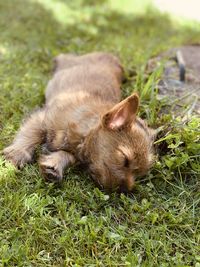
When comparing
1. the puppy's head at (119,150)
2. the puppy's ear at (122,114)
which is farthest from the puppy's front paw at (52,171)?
the puppy's ear at (122,114)

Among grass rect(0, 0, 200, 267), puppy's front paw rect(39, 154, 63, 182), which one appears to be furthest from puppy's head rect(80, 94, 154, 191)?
puppy's front paw rect(39, 154, 63, 182)

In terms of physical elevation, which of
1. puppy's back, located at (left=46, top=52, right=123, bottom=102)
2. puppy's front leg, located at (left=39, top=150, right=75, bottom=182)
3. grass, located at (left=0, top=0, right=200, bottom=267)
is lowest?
grass, located at (left=0, top=0, right=200, bottom=267)

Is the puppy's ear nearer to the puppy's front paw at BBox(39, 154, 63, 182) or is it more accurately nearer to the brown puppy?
the brown puppy

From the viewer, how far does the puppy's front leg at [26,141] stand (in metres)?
4.13

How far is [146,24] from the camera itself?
8.23m

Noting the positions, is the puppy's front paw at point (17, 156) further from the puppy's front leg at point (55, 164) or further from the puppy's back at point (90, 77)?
the puppy's back at point (90, 77)

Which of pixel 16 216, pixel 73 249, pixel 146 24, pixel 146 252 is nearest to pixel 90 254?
pixel 73 249

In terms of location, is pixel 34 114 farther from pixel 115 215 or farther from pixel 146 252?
pixel 146 252

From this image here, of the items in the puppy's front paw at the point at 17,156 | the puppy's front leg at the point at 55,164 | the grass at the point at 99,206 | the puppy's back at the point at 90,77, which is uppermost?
the puppy's back at the point at 90,77

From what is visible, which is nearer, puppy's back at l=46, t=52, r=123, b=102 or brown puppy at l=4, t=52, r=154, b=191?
brown puppy at l=4, t=52, r=154, b=191

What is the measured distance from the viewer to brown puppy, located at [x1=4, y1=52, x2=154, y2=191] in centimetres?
380

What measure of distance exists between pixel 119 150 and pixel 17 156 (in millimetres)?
928

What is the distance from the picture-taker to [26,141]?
430cm

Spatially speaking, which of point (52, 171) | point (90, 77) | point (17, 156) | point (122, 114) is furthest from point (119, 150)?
point (90, 77)
